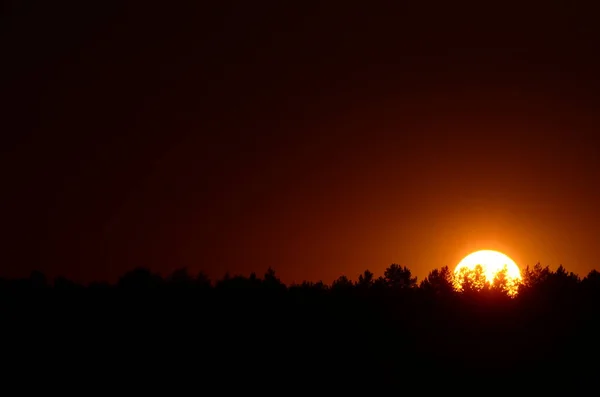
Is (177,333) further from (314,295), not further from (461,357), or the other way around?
(461,357)

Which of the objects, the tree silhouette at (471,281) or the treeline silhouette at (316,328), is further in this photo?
the tree silhouette at (471,281)

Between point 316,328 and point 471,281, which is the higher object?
point 471,281

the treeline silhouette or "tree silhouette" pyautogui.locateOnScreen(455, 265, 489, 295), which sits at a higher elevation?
"tree silhouette" pyautogui.locateOnScreen(455, 265, 489, 295)

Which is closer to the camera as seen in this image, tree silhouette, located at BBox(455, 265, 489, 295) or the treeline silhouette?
the treeline silhouette

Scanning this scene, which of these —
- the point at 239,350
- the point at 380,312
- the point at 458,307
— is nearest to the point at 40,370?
A: the point at 239,350

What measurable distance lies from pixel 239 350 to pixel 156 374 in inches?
311

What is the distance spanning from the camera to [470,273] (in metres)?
90.9

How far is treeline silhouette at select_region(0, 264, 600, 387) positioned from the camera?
74.1 meters

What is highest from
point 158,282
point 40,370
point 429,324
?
point 158,282

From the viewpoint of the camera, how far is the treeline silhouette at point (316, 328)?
74.1 meters

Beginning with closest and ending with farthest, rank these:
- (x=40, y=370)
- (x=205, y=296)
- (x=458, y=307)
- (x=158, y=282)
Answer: (x=40, y=370)
(x=458, y=307)
(x=205, y=296)
(x=158, y=282)

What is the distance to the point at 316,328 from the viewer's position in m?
81.6

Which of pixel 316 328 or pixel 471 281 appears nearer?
pixel 316 328

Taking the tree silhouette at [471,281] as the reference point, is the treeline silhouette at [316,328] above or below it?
below
